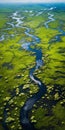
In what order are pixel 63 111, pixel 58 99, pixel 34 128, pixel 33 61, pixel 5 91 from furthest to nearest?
1. pixel 33 61
2. pixel 5 91
3. pixel 58 99
4. pixel 63 111
5. pixel 34 128

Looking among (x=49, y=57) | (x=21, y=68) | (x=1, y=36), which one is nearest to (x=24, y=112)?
(x=21, y=68)

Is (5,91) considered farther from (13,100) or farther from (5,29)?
(5,29)

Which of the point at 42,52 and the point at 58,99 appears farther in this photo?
the point at 42,52

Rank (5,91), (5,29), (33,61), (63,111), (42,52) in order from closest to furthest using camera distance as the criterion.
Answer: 1. (63,111)
2. (5,91)
3. (33,61)
4. (42,52)
5. (5,29)

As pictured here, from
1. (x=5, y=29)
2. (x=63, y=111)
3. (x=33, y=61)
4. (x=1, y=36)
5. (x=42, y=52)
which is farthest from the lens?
(x=5, y=29)

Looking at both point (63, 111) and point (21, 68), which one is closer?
point (63, 111)

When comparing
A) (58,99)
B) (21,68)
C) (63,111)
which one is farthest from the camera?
(21,68)

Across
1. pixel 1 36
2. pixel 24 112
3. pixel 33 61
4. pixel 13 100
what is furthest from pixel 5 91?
pixel 1 36

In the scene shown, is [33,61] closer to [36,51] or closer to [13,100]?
[36,51]
